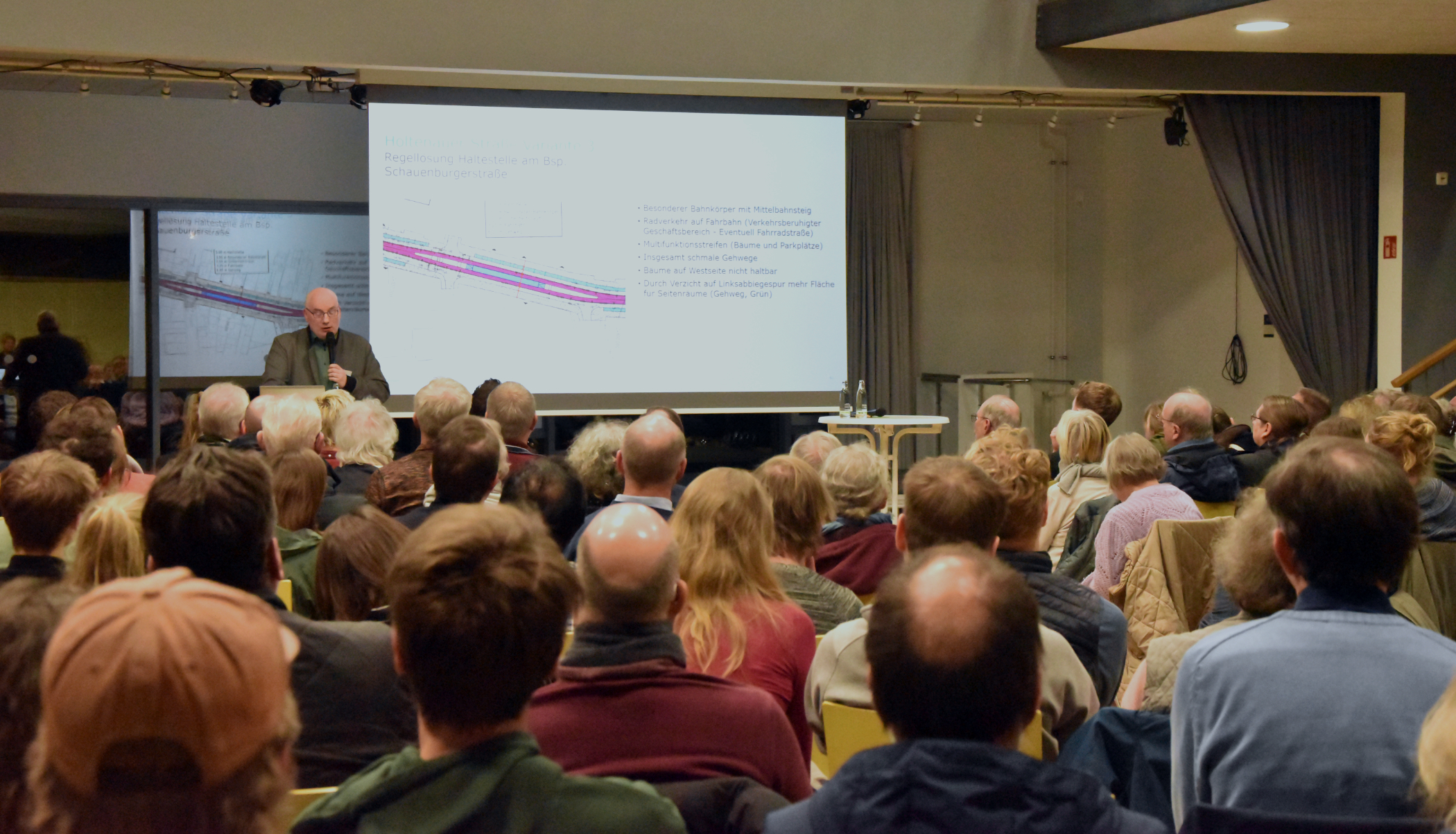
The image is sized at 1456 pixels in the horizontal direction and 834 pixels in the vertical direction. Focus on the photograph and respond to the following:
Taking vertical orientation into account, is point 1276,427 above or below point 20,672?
above

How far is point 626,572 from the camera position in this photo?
5.80ft

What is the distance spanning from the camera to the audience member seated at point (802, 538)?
2805 millimetres

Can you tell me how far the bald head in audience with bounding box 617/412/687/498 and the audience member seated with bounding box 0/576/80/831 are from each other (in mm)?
2046

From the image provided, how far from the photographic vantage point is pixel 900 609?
134cm

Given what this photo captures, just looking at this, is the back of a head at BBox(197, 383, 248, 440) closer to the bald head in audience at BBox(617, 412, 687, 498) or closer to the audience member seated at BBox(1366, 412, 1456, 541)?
the bald head in audience at BBox(617, 412, 687, 498)

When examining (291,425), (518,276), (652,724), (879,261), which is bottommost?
(652,724)

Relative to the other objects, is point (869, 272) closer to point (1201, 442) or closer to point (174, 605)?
point (1201, 442)

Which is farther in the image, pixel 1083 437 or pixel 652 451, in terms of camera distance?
pixel 1083 437

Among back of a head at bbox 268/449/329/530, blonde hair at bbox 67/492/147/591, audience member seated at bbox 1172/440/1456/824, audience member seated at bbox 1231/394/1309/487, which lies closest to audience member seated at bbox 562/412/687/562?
back of a head at bbox 268/449/329/530

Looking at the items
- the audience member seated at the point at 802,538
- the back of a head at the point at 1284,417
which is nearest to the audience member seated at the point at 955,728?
the audience member seated at the point at 802,538

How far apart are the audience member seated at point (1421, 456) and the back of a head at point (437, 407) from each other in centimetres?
286

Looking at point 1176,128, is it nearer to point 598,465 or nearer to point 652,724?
point 598,465

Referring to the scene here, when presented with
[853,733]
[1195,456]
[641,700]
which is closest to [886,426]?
[1195,456]

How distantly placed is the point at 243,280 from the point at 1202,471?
20.4 ft
